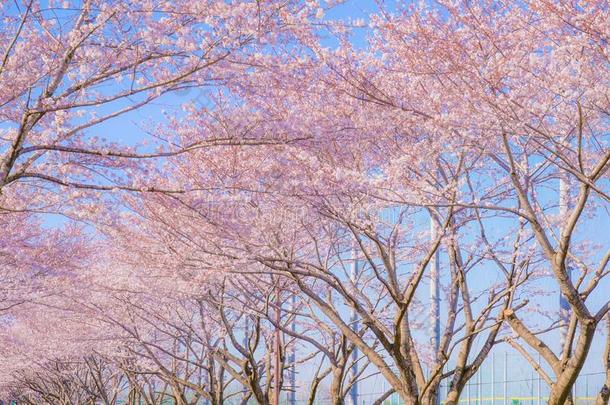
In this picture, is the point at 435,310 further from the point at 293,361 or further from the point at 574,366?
the point at 574,366

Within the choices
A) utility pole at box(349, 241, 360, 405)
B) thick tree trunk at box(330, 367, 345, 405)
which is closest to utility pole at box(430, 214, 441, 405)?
utility pole at box(349, 241, 360, 405)

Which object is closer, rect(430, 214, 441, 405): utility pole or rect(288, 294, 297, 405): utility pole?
rect(430, 214, 441, 405): utility pole

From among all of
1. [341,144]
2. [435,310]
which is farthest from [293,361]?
[341,144]

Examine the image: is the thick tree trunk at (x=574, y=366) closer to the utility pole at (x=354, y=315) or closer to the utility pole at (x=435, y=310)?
the utility pole at (x=354, y=315)

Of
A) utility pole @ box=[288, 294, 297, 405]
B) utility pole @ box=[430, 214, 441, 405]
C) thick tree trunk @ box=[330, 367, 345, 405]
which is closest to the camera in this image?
thick tree trunk @ box=[330, 367, 345, 405]

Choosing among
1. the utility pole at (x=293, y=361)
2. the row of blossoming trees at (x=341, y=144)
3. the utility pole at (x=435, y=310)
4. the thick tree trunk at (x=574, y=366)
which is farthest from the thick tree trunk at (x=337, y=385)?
the thick tree trunk at (x=574, y=366)

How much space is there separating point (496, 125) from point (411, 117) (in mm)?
1433

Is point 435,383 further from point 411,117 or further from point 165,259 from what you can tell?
point 165,259

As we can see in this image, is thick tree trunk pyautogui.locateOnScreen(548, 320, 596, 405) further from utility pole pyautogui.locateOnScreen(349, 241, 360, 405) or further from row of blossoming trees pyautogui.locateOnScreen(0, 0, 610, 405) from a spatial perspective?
utility pole pyautogui.locateOnScreen(349, 241, 360, 405)

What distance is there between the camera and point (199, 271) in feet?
38.9

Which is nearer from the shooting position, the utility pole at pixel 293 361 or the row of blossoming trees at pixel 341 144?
the row of blossoming trees at pixel 341 144

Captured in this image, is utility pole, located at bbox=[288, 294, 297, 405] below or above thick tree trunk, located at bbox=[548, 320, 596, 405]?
above

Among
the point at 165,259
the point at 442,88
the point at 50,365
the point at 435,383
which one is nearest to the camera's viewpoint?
the point at 442,88

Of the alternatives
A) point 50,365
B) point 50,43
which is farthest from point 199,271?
point 50,365
